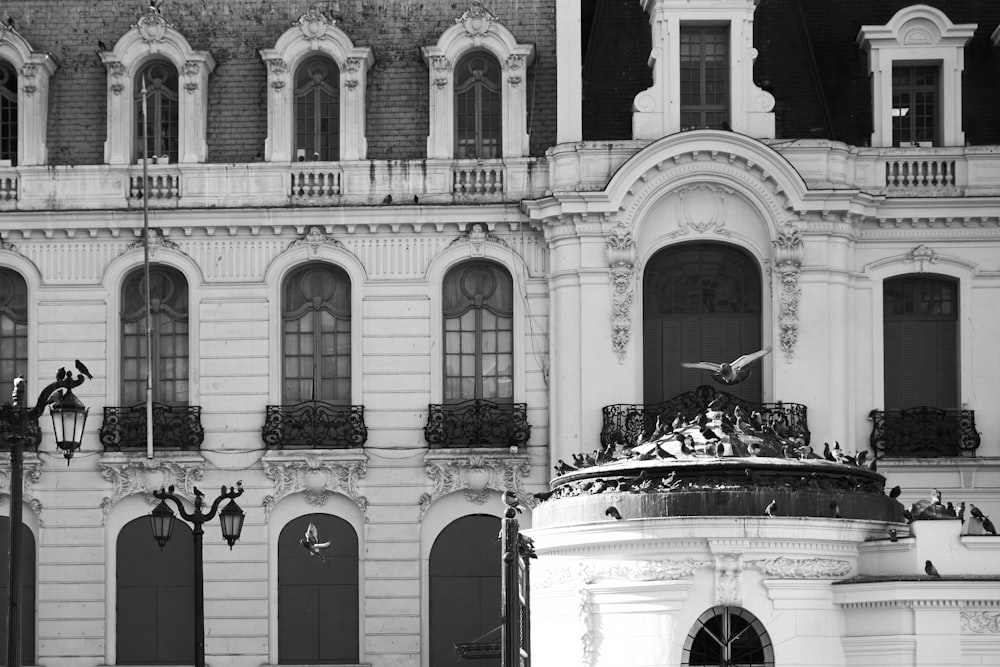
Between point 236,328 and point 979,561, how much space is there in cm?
1865

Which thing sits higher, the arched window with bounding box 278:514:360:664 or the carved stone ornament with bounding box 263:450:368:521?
the carved stone ornament with bounding box 263:450:368:521

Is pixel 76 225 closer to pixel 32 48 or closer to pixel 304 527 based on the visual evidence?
pixel 32 48

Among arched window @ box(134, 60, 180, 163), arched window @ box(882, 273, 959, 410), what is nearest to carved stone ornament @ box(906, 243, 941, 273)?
arched window @ box(882, 273, 959, 410)

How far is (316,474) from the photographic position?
45406 millimetres

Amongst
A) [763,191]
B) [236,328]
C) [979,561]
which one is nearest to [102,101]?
[236,328]

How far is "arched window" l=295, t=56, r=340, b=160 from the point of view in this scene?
47.4 m

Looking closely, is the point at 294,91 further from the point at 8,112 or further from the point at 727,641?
the point at 727,641

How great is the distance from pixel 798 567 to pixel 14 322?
67.6 ft

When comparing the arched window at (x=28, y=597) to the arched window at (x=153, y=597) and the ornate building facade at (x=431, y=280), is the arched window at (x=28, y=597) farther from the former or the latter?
the arched window at (x=153, y=597)

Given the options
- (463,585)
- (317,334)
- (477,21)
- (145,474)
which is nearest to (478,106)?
(477,21)

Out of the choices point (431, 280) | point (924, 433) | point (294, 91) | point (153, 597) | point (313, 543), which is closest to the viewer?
point (313, 543)

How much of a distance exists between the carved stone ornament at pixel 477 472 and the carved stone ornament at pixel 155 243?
699cm

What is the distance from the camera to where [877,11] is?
161ft

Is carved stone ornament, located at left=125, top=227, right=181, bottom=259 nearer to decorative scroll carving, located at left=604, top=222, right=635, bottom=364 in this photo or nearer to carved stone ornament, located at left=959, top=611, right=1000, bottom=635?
decorative scroll carving, located at left=604, top=222, right=635, bottom=364
